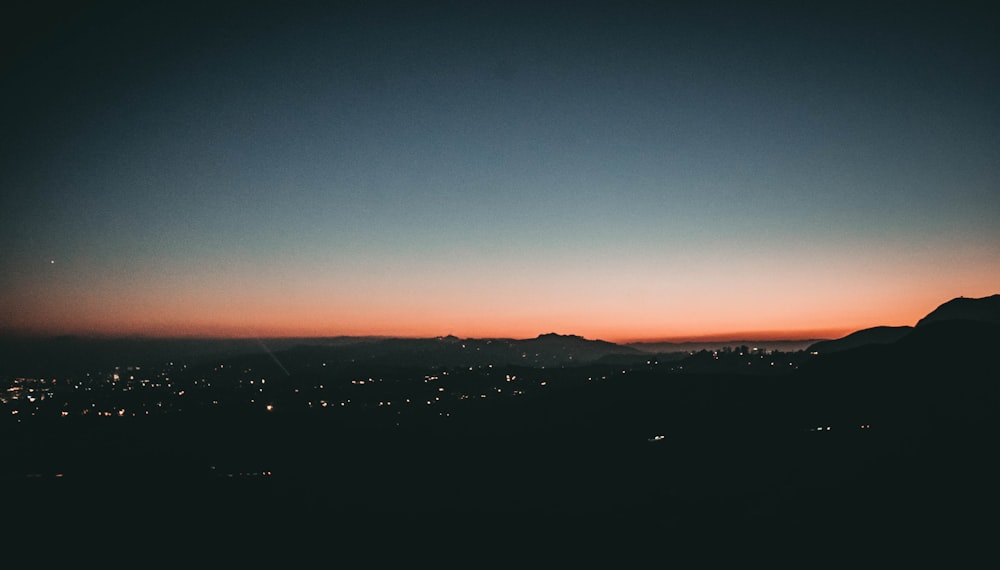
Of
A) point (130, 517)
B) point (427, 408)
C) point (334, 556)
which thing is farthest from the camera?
point (427, 408)

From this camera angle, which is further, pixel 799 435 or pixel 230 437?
pixel 230 437

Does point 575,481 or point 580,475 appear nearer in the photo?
point 575,481

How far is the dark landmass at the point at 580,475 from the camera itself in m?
40.9

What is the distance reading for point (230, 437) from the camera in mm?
96250

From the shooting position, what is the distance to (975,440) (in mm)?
53469

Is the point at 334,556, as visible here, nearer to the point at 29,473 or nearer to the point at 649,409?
the point at 29,473

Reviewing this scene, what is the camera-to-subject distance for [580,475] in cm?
6272

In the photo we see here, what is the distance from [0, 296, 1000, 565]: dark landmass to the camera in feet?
134

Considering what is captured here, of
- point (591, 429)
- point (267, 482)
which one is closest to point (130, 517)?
point (267, 482)

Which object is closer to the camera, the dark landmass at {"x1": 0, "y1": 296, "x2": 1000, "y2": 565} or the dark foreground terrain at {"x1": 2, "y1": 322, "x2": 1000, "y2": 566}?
the dark foreground terrain at {"x1": 2, "y1": 322, "x2": 1000, "y2": 566}

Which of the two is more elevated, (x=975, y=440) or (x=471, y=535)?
(x=975, y=440)

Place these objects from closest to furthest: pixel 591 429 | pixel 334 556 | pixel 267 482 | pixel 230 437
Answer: pixel 334 556, pixel 267 482, pixel 591 429, pixel 230 437

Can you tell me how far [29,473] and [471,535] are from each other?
233 feet

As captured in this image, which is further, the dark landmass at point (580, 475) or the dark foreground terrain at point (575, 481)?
the dark landmass at point (580, 475)
